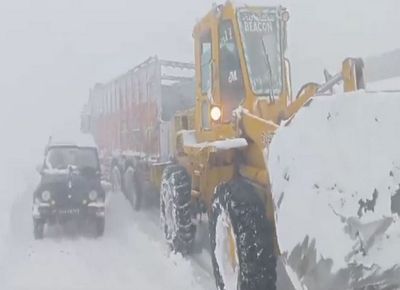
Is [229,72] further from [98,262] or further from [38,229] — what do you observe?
[38,229]

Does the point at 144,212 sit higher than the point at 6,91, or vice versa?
the point at 6,91

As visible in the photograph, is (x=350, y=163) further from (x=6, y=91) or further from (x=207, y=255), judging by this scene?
(x=6, y=91)

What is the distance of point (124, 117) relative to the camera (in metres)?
14.9

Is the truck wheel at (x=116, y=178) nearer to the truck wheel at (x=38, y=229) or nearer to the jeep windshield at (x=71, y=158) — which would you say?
the jeep windshield at (x=71, y=158)

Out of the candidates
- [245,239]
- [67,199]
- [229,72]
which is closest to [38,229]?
[67,199]

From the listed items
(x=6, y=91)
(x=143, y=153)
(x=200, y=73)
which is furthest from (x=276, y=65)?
(x=6, y=91)

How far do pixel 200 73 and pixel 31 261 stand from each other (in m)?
3.68

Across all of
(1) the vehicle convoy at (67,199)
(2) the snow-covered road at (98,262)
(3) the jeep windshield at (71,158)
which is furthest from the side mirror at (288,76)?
(3) the jeep windshield at (71,158)

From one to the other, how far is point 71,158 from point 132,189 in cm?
203

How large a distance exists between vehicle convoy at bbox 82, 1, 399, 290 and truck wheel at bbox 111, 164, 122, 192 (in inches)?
193

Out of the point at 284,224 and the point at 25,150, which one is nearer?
the point at 284,224

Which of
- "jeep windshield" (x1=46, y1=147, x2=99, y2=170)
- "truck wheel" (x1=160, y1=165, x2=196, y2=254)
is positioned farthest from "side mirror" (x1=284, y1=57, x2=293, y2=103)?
"jeep windshield" (x1=46, y1=147, x2=99, y2=170)

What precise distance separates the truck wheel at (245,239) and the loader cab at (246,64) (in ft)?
3.51

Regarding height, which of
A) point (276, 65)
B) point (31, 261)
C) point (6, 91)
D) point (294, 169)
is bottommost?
point (31, 261)
